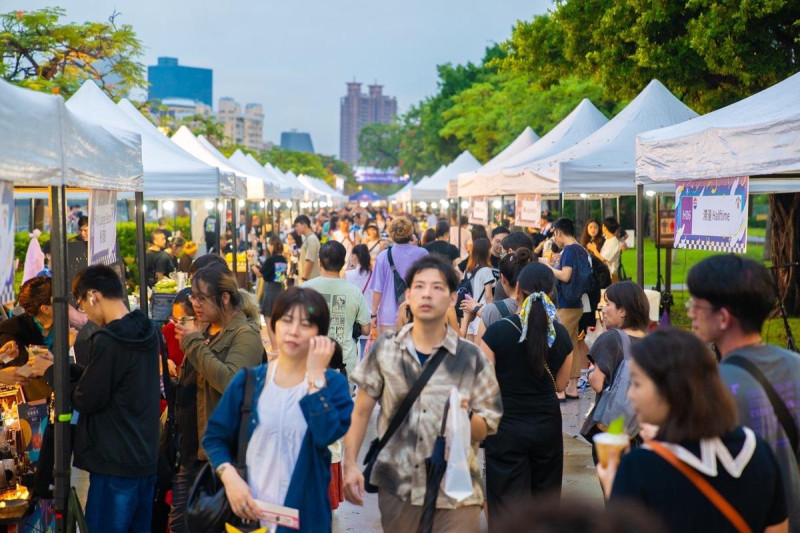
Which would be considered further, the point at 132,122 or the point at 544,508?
the point at 132,122

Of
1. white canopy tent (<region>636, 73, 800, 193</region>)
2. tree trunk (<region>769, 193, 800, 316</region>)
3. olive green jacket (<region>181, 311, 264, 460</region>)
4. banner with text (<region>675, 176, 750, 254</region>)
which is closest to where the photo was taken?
olive green jacket (<region>181, 311, 264, 460</region>)

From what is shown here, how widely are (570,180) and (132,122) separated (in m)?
5.28

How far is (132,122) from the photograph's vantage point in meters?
11.2

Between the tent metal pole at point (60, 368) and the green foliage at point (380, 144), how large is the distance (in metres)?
175

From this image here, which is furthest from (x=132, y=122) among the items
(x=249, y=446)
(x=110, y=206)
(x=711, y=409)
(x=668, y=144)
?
(x=711, y=409)

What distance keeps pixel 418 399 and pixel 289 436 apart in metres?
0.59

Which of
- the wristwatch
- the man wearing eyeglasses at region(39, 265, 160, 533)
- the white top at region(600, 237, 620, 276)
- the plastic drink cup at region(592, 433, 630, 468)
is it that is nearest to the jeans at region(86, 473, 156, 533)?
the man wearing eyeglasses at region(39, 265, 160, 533)

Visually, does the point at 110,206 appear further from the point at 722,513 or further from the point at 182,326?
the point at 722,513

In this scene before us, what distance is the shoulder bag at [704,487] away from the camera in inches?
103

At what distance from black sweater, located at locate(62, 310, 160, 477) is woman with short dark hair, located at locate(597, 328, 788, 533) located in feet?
9.05

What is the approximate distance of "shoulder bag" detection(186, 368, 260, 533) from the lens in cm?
357

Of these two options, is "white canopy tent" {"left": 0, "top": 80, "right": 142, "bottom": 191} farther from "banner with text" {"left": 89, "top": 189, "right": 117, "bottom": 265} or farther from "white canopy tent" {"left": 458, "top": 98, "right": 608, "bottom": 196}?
"white canopy tent" {"left": 458, "top": 98, "right": 608, "bottom": 196}

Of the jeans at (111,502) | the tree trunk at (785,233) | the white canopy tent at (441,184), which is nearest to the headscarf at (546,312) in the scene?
the jeans at (111,502)

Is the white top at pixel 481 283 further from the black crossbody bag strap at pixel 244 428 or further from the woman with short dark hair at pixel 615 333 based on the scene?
the black crossbody bag strap at pixel 244 428
